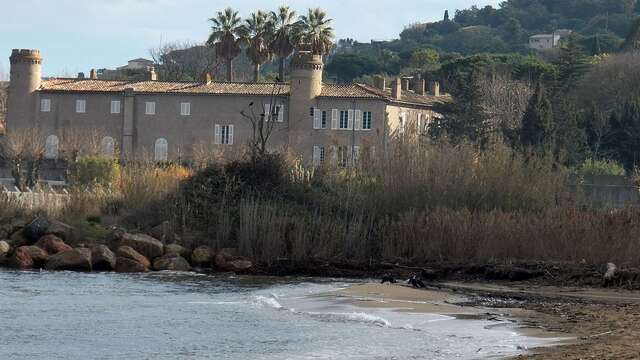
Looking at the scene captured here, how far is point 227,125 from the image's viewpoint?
83688mm

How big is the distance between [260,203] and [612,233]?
443 inches

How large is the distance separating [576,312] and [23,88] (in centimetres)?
6548

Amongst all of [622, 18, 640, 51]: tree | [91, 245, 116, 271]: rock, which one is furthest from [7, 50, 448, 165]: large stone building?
[622, 18, 640, 51]: tree

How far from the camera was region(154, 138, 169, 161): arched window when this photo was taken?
83750 millimetres

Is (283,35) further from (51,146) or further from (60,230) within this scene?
(60,230)

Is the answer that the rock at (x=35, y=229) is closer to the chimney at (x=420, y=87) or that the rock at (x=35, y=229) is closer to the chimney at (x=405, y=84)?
the chimney at (x=405, y=84)

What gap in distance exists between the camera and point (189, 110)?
84.1m

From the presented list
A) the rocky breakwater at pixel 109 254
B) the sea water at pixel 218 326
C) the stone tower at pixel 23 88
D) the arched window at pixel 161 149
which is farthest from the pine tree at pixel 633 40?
the sea water at pixel 218 326

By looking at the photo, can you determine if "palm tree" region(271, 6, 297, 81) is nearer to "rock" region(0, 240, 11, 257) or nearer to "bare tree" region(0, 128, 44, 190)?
"bare tree" region(0, 128, 44, 190)

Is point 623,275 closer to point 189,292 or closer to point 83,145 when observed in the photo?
point 189,292

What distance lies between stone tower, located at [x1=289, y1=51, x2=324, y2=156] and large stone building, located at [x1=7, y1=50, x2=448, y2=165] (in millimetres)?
63

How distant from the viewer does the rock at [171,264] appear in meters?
36.8

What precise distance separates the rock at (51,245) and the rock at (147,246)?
1818 millimetres

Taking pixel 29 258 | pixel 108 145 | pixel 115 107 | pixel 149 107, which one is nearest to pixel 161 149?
pixel 149 107
